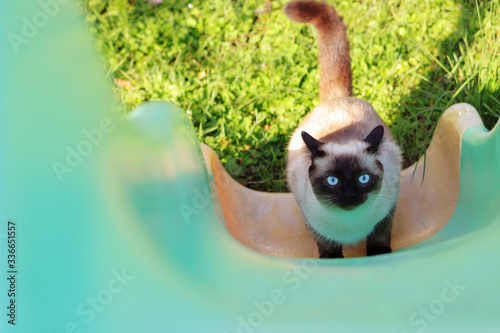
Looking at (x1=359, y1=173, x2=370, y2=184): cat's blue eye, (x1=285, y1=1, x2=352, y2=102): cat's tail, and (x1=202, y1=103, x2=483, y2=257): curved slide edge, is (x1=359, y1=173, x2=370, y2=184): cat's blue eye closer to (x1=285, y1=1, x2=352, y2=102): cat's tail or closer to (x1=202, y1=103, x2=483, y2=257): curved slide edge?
(x1=202, y1=103, x2=483, y2=257): curved slide edge

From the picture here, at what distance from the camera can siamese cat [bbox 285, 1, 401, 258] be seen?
1.74m

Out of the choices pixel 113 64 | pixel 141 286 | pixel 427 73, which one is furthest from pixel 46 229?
pixel 427 73

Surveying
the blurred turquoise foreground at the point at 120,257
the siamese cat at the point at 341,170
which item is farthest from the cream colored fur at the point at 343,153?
the blurred turquoise foreground at the point at 120,257

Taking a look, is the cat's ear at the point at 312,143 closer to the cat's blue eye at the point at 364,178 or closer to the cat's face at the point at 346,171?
the cat's face at the point at 346,171

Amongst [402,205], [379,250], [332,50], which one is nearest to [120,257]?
[379,250]

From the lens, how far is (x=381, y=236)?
1.92 meters

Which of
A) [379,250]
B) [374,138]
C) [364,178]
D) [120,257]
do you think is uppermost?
[120,257]

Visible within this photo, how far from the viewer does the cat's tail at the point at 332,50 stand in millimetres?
2312

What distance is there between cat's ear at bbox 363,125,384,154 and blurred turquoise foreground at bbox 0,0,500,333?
1.45 feet

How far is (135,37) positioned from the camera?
11.4 feet

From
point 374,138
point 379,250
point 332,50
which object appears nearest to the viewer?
point 374,138

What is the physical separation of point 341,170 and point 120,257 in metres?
0.86

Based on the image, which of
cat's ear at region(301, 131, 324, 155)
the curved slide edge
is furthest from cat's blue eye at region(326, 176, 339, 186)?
the curved slide edge

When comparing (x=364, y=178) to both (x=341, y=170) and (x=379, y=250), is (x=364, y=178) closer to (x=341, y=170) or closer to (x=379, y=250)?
(x=341, y=170)
